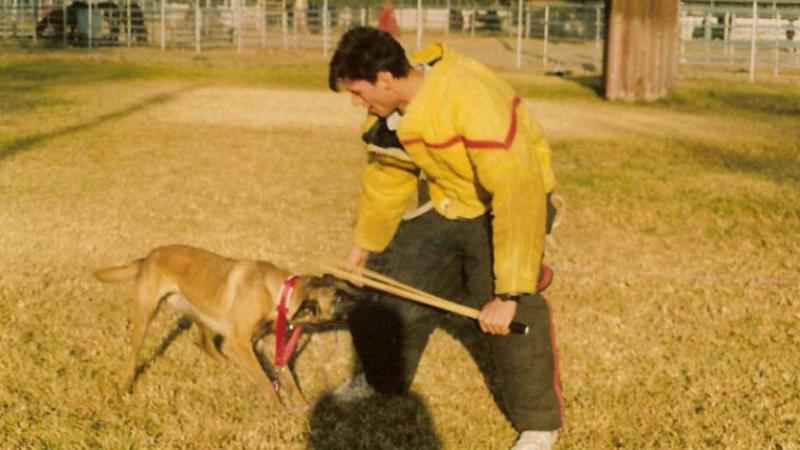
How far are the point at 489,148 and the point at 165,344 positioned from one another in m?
2.56

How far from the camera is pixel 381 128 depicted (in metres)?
4.64

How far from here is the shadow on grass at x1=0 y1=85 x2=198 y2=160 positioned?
13125 mm

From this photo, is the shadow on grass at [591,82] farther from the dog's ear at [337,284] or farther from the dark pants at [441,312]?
the dog's ear at [337,284]

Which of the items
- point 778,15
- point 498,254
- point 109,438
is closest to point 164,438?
point 109,438

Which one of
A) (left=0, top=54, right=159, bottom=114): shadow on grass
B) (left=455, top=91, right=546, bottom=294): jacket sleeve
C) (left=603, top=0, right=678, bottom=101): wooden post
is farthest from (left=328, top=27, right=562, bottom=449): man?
(left=603, top=0, right=678, bottom=101): wooden post

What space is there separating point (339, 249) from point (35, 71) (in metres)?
18.7

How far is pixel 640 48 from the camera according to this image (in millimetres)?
20797

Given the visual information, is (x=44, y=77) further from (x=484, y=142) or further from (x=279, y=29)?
(x=484, y=142)

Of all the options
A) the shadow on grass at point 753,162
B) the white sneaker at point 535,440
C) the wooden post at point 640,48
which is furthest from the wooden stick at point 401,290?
the wooden post at point 640,48

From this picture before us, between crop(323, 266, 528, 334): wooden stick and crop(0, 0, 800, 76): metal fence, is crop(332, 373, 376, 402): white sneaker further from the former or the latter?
crop(0, 0, 800, 76): metal fence

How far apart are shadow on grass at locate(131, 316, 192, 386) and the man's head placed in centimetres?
192

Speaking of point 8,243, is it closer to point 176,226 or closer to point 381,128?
point 176,226

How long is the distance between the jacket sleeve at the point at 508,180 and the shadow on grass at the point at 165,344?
79.6 inches

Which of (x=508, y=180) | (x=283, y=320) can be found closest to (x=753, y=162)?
(x=283, y=320)
